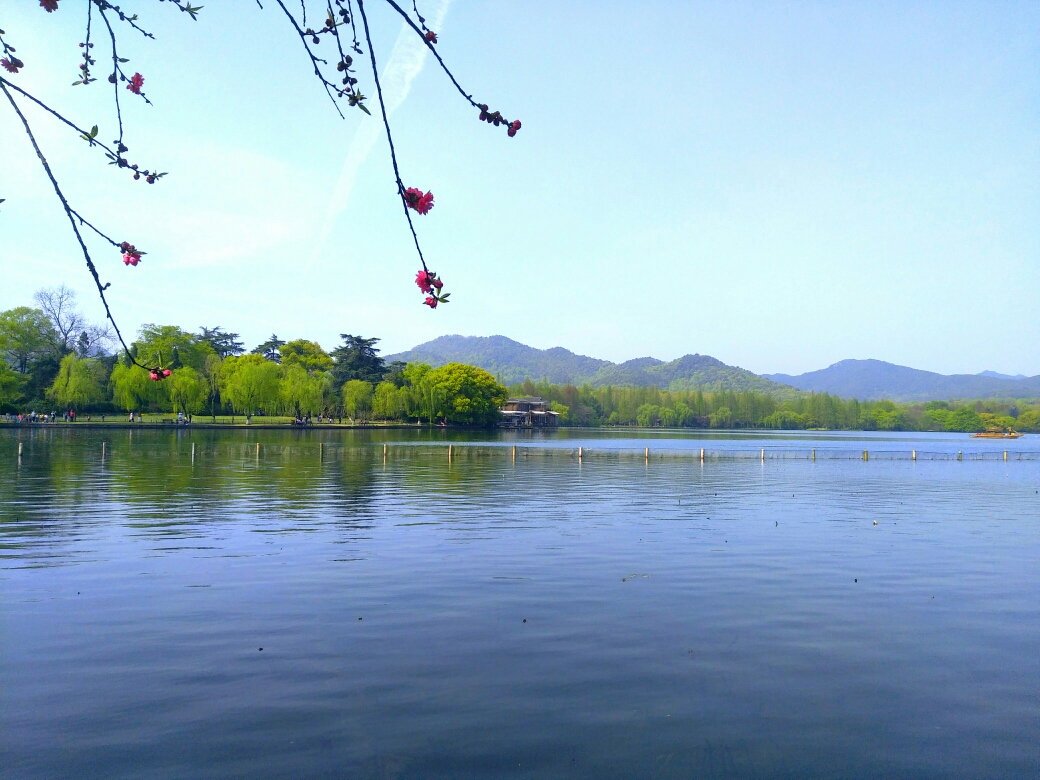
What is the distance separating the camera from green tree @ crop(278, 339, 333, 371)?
434ft

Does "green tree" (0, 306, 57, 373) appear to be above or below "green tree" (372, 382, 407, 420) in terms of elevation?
above

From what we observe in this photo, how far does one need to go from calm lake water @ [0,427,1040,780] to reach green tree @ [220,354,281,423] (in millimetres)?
78208

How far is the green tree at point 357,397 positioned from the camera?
371ft

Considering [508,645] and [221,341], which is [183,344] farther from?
[508,645]

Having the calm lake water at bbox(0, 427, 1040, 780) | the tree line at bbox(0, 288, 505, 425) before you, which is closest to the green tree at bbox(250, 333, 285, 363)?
the tree line at bbox(0, 288, 505, 425)

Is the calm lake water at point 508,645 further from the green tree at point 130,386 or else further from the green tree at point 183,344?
the green tree at point 183,344

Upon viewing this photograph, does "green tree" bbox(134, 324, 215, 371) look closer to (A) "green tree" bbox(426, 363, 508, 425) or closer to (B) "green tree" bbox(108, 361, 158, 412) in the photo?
(B) "green tree" bbox(108, 361, 158, 412)

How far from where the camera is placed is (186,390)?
9269cm

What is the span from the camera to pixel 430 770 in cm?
611

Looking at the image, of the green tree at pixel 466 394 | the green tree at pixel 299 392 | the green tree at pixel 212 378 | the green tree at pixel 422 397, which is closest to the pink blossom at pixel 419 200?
the green tree at pixel 299 392

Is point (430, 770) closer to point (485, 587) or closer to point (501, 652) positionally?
point (501, 652)

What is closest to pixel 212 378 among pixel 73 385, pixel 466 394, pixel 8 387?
pixel 73 385

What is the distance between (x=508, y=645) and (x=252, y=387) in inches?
3777

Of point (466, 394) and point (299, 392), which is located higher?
point (466, 394)
